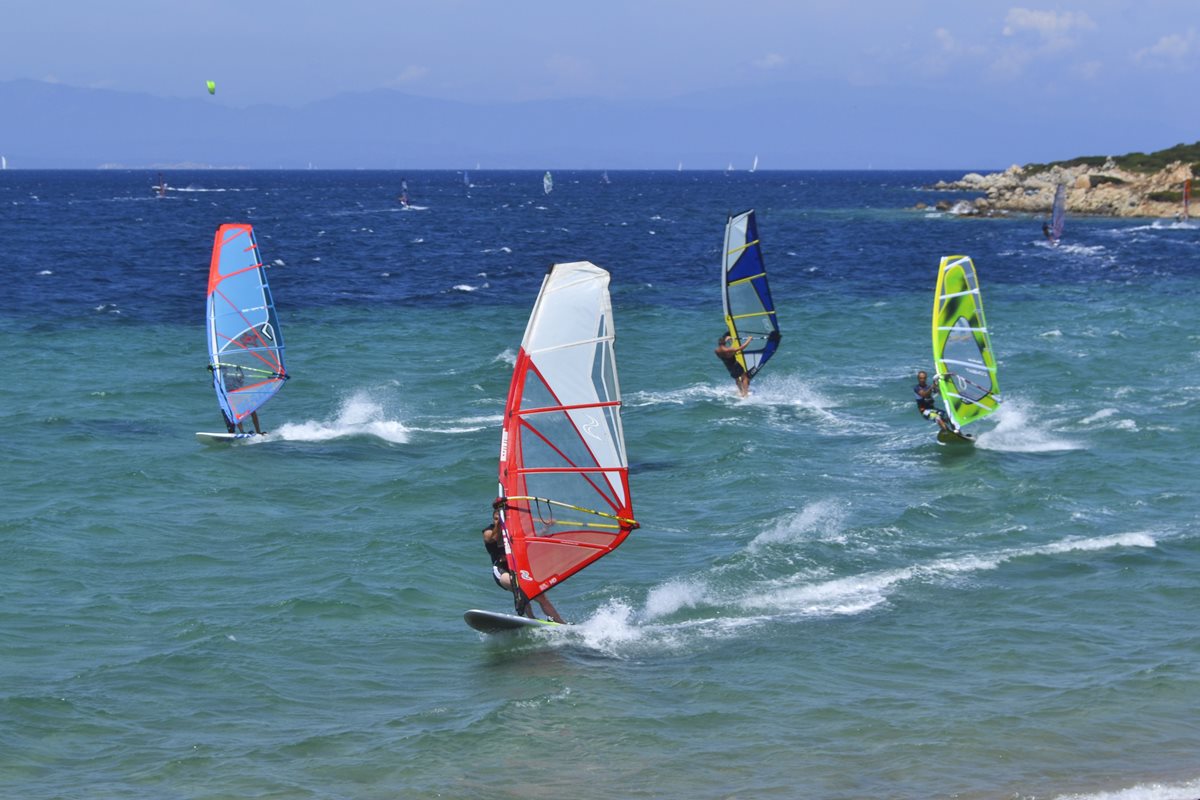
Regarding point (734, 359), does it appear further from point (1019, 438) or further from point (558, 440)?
point (558, 440)

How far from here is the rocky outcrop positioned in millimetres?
91000

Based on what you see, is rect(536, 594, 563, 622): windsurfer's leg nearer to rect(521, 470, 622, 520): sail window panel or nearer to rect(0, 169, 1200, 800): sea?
rect(0, 169, 1200, 800): sea

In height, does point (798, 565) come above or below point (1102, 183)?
below

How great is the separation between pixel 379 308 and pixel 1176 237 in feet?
157

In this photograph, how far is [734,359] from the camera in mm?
30312

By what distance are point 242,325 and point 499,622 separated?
528 inches

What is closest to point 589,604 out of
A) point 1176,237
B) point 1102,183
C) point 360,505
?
point 360,505

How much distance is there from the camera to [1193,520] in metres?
19.9

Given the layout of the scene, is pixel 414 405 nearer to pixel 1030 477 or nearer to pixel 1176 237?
pixel 1030 477

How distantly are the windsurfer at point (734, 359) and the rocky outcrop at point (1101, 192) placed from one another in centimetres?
6814

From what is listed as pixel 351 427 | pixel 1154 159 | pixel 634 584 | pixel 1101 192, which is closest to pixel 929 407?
pixel 634 584

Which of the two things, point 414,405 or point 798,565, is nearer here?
point 798,565

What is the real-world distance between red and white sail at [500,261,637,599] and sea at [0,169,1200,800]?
1.18m

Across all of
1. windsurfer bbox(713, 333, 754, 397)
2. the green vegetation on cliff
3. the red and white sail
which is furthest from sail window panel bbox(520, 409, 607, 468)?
the green vegetation on cliff
